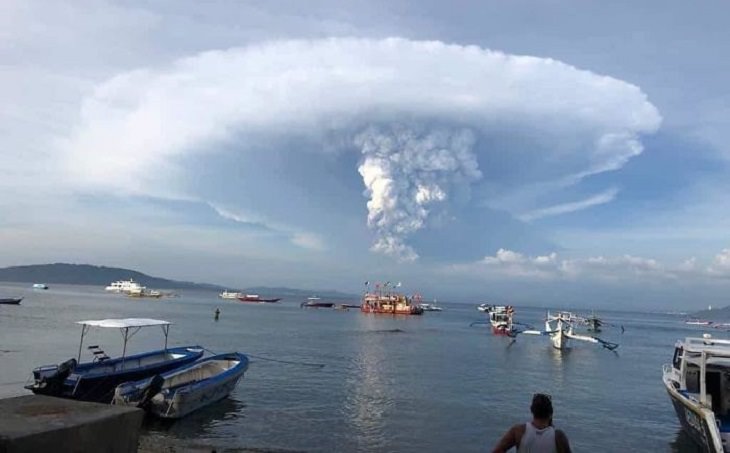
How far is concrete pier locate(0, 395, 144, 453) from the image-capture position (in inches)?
196

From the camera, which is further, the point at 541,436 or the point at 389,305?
the point at 389,305

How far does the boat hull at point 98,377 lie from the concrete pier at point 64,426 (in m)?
19.2

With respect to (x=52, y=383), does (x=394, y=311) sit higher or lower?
higher

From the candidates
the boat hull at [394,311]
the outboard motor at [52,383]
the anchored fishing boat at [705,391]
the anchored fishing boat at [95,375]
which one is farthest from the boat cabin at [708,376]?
the boat hull at [394,311]

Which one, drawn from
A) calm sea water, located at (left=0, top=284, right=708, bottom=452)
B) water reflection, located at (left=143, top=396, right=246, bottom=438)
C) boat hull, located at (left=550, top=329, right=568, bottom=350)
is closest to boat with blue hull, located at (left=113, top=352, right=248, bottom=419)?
water reflection, located at (left=143, top=396, right=246, bottom=438)

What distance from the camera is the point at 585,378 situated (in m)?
45.1

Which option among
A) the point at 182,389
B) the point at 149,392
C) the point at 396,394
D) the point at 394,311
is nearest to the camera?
the point at 149,392

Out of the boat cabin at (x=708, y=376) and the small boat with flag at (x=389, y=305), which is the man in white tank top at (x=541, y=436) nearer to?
the boat cabin at (x=708, y=376)

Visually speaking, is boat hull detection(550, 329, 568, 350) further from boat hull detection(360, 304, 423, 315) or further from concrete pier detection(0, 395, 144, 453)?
boat hull detection(360, 304, 423, 315)

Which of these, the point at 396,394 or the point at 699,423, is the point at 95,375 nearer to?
the point at 396,394

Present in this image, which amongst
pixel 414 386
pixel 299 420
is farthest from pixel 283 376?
pixel 299 420

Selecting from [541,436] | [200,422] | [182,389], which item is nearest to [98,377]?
[182,389]

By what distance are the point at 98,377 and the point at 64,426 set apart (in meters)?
21.6

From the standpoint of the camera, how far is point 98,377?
24.6 meters
